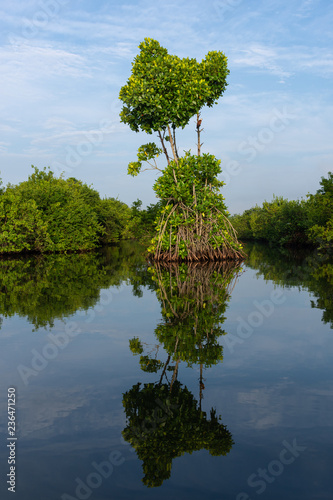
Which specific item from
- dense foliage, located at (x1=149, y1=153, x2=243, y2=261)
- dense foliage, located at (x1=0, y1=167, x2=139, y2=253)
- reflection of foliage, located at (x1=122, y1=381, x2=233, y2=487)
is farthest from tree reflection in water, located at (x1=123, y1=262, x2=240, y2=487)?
dense foliage, located at (x1=0, y1=167, x2=139, y2=253)

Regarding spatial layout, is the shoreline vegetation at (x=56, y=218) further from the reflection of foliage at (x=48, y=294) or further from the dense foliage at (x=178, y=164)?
the reflection of foliage at (x=48, y=294)

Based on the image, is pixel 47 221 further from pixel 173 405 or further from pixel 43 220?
pixel 173 405

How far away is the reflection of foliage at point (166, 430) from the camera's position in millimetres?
3459

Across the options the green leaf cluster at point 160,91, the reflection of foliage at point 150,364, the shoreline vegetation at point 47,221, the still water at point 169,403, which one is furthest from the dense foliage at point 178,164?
the reflection of foliage at point 150,364

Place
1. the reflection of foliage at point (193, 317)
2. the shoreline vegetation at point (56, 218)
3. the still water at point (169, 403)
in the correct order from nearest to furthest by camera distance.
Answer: the still water at point (169, 403)
the reflection of foliage at point (193, 317)
the shoreline vegetation at point (56, 218)

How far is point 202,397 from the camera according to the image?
15.1 feet

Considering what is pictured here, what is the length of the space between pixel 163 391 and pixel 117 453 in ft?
4.17

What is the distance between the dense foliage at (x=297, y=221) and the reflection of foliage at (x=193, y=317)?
897 inches

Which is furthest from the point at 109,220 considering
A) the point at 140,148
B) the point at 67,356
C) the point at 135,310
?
the point at 67,356

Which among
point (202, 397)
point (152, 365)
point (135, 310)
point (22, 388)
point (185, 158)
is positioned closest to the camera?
point (202, 397)

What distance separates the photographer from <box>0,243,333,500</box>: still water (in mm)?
3197

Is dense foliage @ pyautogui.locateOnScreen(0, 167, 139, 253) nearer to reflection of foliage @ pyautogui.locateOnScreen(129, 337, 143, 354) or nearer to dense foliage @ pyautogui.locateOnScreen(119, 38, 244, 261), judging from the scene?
dense foliage @ pyautogui.locateOnScreen(119, 38, 244, 261)

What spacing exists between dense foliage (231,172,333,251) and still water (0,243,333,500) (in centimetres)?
2783

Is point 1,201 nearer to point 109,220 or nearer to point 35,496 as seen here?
point 109,220
